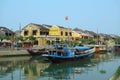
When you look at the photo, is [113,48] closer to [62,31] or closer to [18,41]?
[62,31]

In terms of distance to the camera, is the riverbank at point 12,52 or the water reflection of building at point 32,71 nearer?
the water reflection of building at point 32,71

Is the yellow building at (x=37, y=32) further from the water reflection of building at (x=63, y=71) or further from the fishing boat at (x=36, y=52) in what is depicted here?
the water reflection of building at (x=63, y=71)

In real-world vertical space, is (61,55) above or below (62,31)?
below

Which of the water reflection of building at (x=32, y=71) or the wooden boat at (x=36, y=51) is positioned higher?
the wooden boat at (x=36, y=51)

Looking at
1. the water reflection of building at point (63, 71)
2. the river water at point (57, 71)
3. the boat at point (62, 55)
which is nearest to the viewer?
the river water at point (57, 71)

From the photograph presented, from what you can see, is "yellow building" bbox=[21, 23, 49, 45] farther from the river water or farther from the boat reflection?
the boat reflection

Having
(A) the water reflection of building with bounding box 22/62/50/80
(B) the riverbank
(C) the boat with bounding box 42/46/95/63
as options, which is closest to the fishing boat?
(B) the riverbank

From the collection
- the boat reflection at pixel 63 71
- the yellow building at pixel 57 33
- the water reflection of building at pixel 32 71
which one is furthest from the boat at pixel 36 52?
the water reflection of building at pixel 32 71

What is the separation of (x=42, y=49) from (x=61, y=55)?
41.1ft

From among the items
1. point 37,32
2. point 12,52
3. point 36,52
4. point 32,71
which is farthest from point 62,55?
point 37,32

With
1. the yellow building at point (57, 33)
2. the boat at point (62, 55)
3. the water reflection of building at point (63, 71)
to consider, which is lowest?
the water reflection of building at point (63, 71)

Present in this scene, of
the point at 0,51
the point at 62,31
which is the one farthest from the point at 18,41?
the point at 0,51

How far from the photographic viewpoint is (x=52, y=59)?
3011cm

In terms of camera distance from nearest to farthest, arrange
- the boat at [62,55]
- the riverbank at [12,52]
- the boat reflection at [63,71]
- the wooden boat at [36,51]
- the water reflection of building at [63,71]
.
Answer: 1. the water reflection of building at [63,71]
2. the boat reflection at [63,71]
3. the boat at [62,55]
4. the riverbank at [12,52]
5. the wooden boat at [36,51]
